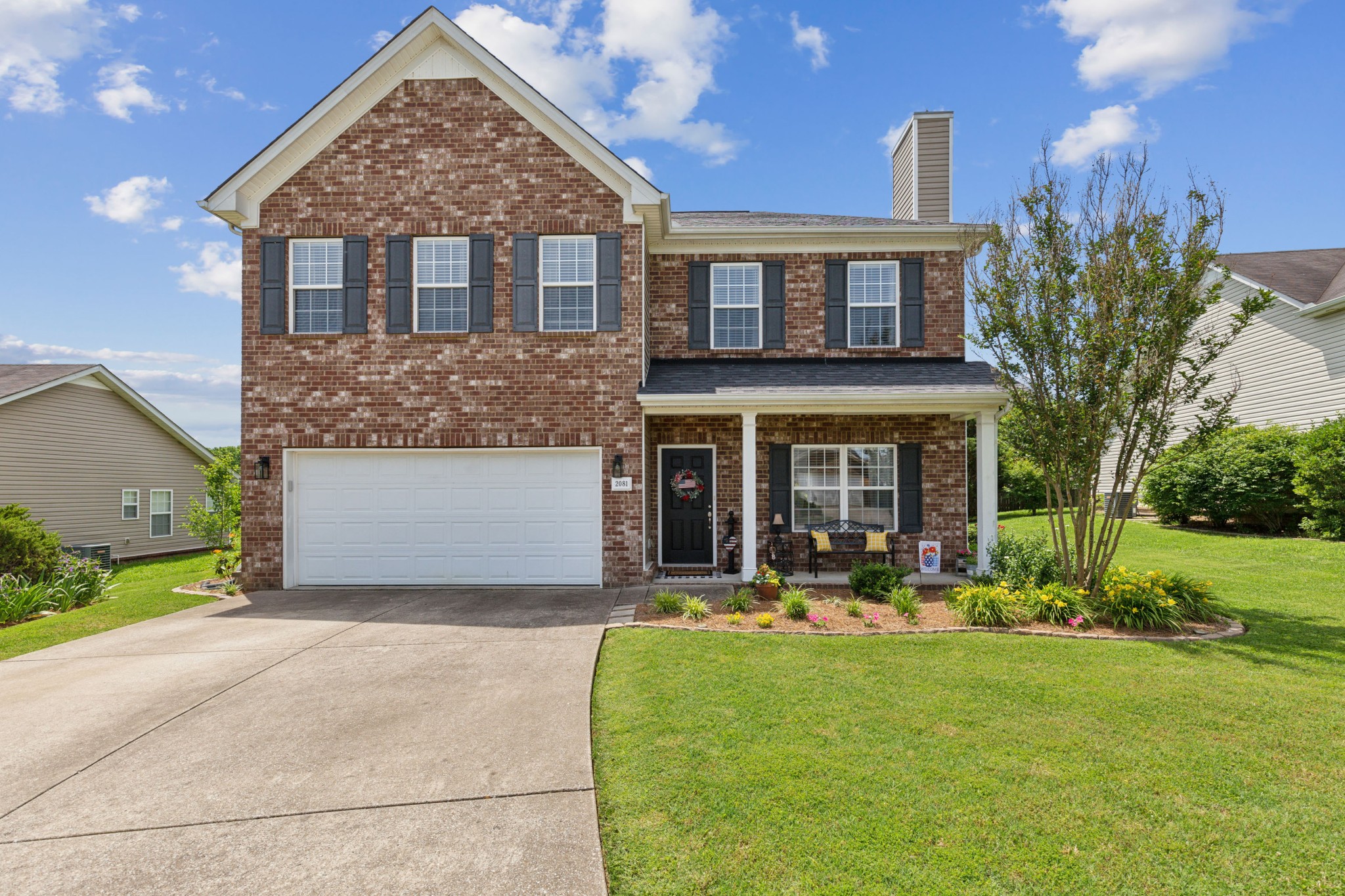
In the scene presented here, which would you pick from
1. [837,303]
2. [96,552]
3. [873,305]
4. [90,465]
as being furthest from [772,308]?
[90,465]

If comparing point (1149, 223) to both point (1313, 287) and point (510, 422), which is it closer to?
point (510, 422)

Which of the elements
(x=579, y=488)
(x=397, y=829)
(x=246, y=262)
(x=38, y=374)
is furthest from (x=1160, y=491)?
(x=38, y=374)

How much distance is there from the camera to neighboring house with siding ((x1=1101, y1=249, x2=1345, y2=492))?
14.3 metres

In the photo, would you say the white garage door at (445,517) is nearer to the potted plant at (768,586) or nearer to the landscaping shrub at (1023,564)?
the potted plant at (768,586)

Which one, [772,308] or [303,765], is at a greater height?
[772,308]

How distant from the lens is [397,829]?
342cm

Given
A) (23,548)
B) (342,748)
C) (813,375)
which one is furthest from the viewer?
(23,548)

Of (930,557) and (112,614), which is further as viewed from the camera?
(930,557)

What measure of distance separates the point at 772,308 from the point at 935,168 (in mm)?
4650

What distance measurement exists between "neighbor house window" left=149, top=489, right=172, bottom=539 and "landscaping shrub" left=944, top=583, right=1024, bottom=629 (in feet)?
75.0

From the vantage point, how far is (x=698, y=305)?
11.6 m

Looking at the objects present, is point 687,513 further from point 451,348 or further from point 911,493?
point 451,348

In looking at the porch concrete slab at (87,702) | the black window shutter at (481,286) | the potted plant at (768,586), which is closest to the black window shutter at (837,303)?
the potted plant at (768,586)

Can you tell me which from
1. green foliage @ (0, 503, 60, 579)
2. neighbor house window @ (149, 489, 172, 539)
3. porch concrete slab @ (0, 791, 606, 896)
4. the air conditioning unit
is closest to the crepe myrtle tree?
porch concrete slab @ (0, 791, 606, 896)
